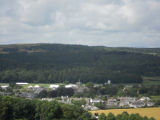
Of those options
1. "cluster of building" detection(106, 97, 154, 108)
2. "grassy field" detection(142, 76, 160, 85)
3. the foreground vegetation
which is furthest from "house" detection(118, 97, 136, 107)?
"grassy field" detection(142, 76, 160, 85)

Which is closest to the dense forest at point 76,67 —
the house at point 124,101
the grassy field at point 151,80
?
the grassy field at point 151,80

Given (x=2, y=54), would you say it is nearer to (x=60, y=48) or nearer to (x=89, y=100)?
(x=60, y=48)

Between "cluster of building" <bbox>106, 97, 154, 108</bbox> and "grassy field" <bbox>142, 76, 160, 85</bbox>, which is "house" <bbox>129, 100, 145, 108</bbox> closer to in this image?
"cluster of building" <bbox>106, 97, 154, 108</bbox>

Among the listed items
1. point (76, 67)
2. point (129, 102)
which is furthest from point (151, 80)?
point (129, 102)

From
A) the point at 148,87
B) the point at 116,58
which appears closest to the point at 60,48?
the point at 116,58

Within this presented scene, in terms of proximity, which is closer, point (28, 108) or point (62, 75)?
point (28, 108)
